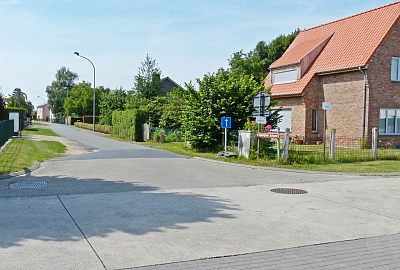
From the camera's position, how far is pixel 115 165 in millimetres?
15508

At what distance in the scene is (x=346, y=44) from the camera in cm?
2839

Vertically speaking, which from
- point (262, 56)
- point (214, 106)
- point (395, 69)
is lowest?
point (214, 106)

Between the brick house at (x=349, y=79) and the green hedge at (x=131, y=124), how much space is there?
11244mm

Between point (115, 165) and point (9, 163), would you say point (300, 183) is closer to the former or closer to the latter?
point (115, 165)

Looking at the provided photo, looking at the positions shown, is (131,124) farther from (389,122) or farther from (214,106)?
(389,122)

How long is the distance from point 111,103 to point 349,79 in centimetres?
3341

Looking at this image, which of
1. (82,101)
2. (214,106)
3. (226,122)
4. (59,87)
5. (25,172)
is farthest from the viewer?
(59,87)

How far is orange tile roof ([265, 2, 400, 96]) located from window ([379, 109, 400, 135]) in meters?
3.54

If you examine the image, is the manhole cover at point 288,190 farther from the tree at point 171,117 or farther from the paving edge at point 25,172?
the tree at point 171,117

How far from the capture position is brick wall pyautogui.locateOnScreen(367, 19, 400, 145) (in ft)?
82.2

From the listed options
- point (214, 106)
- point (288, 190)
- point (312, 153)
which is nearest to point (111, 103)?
point (214, 106)

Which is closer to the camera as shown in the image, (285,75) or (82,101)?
(285,75)

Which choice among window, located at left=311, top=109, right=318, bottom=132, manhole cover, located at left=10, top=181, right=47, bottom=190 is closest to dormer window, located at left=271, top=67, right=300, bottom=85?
window, located at left=311, top=109, right=318, bottom=132

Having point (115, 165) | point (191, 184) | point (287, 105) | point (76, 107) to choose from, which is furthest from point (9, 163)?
point (76, 107)
